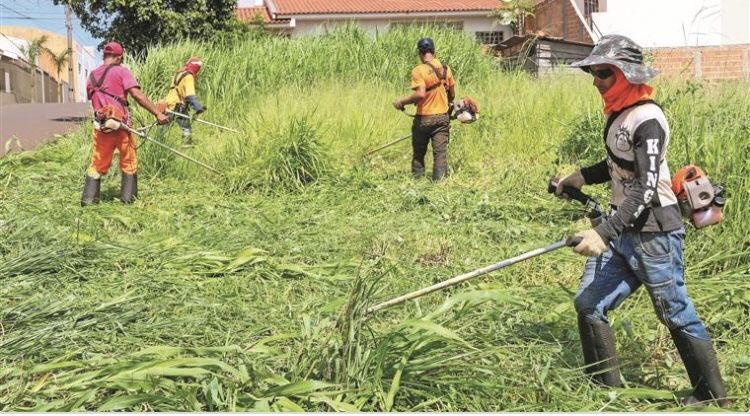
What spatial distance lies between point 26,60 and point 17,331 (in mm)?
48867

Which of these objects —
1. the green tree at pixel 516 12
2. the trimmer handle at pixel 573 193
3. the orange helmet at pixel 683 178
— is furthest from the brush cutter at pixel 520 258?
the green tree at pixel 516 12

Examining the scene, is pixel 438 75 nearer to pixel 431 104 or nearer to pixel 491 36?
pixel 431 104

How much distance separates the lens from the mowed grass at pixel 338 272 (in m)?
2.96

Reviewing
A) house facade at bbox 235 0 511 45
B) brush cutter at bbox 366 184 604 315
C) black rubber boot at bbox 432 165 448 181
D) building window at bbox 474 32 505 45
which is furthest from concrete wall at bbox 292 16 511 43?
brush cutter at bbox 366 184 604 315

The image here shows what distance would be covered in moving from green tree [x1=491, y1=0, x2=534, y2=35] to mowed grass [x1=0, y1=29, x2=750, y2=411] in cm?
1468

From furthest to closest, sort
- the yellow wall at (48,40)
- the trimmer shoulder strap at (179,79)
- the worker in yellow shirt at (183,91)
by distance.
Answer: the yellow wall at (48,40)
the trimmer shoulder strap at (179,79)
the worker in yellow shirt at (183,91)

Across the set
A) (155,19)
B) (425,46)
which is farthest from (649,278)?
(155,19)

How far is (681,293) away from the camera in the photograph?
9.84 ft

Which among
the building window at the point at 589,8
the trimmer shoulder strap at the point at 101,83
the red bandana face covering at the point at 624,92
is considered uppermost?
the building window at the point at 589,8

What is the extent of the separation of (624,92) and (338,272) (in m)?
2.41

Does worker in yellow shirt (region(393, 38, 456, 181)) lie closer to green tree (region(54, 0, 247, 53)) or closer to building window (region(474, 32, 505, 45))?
green tree (region(54, 0, 247, 53))

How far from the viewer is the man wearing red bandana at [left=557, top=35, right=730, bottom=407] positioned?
9.43 feet

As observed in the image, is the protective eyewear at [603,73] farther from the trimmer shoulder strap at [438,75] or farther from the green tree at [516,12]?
the green tree at [516,12]

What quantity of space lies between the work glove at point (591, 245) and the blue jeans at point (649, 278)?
0.23 m
